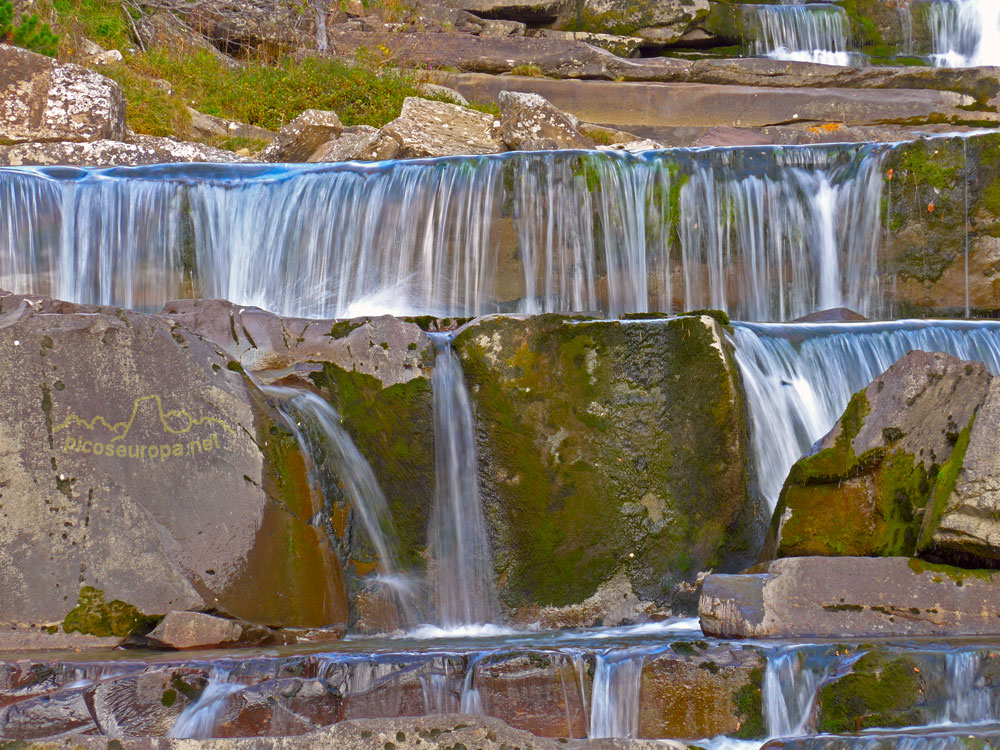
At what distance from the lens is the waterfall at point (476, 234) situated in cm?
855

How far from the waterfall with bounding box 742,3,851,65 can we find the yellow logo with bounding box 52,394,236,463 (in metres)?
12.0

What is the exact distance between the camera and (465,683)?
4.19 meters

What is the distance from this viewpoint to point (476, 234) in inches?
338

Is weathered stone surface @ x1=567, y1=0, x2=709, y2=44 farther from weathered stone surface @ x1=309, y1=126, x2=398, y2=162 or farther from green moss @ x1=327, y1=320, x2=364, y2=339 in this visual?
green moss @ x1=327, y1=320, x2=364, y2=339

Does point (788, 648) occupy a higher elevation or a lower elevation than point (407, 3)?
lower

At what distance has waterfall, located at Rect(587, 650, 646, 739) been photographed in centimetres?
419

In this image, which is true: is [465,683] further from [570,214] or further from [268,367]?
[570,214]

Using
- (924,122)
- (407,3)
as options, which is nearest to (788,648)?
(924,122)

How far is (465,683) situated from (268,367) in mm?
2604

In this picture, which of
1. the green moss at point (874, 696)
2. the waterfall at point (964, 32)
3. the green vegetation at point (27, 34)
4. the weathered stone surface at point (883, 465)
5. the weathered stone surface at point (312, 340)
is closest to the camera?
the green moss at point (874, 696)

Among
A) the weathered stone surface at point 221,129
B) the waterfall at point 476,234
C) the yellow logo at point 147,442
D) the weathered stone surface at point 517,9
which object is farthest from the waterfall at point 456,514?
the weathered stone surface at point 517,9

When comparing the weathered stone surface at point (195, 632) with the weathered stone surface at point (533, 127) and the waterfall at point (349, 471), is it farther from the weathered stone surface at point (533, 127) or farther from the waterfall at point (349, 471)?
the weathered stone surface at point (533, 127)

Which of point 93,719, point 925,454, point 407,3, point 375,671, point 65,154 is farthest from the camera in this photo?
point 407,3

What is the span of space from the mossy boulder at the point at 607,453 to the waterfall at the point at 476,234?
244 centimetres
